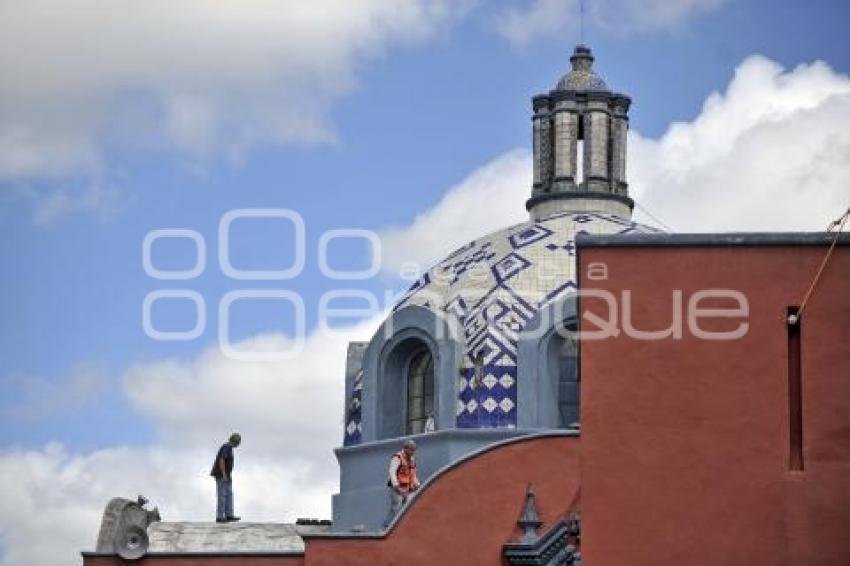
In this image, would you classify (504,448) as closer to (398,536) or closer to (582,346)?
(398,536)

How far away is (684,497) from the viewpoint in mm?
25531

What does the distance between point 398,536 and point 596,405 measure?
10.0 metres

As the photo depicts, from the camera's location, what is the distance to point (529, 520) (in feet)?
117

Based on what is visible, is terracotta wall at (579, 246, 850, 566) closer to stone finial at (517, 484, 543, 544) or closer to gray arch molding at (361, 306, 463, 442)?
stone finial at (517, 484, 543, 544)

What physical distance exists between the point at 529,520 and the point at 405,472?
189 centimetres

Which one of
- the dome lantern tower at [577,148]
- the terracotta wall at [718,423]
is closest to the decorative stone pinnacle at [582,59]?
the dome lantern tower at [577,148]

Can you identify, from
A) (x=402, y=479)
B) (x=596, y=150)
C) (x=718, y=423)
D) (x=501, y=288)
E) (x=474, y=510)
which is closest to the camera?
(x=718, y=423)

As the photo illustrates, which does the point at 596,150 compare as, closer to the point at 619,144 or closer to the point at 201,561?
the point at 619,144

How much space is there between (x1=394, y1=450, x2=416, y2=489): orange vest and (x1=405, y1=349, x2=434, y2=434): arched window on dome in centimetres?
416

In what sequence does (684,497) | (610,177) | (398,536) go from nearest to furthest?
(684,497), (398,536), (610,177)

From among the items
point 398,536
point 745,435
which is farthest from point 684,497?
point 398,536

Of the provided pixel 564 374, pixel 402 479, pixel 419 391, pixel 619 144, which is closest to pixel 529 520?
pixel 402 479

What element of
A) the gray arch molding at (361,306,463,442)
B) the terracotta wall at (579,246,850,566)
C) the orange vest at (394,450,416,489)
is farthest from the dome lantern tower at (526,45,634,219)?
the terracotta wall at (579,246,850,566)

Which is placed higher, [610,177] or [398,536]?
[610,177]
